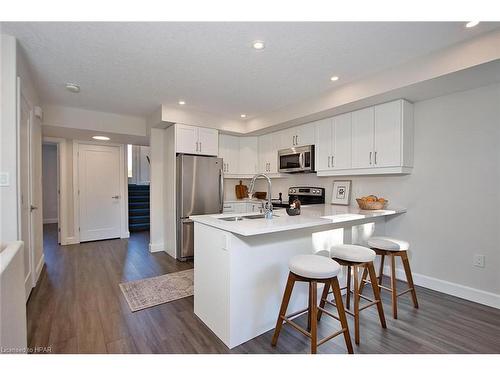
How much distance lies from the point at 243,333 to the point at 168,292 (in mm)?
1230

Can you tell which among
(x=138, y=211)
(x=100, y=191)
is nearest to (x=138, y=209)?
(x=138, y=211)

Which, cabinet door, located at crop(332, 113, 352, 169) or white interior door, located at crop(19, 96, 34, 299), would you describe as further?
cabinet door, located at crop(332, 113, 352, 169)

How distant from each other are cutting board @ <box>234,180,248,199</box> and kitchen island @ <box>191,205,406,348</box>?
2.74 metres

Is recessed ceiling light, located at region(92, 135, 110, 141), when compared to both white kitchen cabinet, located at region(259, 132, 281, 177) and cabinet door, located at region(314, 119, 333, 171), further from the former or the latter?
cabinet door, located at region(314, 119, 333, 171)

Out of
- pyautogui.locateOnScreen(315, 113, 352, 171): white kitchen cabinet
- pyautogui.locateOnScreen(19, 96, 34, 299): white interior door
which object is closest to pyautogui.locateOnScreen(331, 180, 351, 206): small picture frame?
pyautogui.locateOnScreen(315, 113, 352, 171): white kitchen cabinet

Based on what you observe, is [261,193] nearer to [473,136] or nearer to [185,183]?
[185,183]

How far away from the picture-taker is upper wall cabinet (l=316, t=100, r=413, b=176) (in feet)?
9.22

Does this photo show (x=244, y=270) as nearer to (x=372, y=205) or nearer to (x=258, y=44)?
(x=372, y=205)

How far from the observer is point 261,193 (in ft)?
16.6

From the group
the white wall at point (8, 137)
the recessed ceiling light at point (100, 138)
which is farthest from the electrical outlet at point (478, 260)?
the recessed ceiling light at point (100, 138)

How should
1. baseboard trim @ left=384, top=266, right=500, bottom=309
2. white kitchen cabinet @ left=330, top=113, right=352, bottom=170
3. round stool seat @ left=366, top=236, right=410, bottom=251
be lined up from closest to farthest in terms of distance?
round stool seat @ left=366, top=236, right=410, bottom=251 → baseboard trim @ left=384, top=266, right=500, bottom=309 → white kitchen cabinet @ left=330, top=113, right=352, bottom=170

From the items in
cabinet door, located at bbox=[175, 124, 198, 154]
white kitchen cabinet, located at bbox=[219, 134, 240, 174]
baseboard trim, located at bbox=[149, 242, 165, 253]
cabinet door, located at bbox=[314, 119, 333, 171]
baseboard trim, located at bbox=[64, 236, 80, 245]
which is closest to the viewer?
cabinet door, located at bbox=[314, 119, 333, 171]

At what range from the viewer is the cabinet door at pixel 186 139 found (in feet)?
12.7

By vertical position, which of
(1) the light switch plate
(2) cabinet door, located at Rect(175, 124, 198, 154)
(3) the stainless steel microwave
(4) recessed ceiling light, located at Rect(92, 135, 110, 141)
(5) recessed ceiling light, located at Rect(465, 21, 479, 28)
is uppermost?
(5) recessed ceiling light, located at Rect(465, 21, 479, 28)
